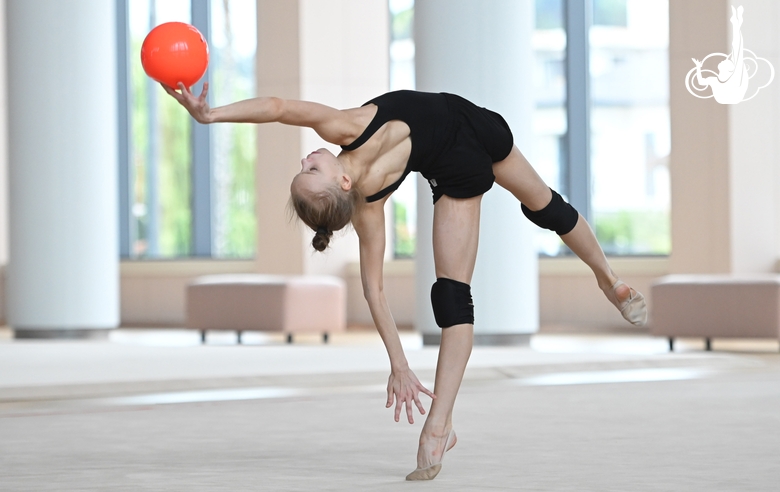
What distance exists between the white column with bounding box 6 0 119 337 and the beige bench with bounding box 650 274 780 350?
440 centimetres

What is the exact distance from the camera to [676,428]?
385cm

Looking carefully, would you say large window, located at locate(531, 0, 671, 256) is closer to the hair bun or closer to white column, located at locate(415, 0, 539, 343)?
white column, located at locate(415, 0, 539, 343)

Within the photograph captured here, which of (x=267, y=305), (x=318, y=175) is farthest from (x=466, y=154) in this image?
(x=267, y=305)

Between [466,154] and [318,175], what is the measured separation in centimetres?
46

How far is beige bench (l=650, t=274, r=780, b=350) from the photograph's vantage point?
7.62m

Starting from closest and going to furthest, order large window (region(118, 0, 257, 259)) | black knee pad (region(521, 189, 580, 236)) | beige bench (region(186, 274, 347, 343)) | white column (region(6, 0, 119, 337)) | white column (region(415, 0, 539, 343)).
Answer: black knee pad (region(521, 189, 580, 236))
white column (region(415, 0, 539, 343))
beige bench (region(186, 274, 347, 343))
white column (region(6, 0, 119, 337))
large window (region(118, 0, 257, 259))

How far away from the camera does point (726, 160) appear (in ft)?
31.0

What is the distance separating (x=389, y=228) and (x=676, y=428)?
8.54m

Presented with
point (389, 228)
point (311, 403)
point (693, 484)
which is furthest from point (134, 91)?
point (693, 484)

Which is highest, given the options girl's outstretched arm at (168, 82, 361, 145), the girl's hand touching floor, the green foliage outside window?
girl's outstretched arm at (168, 82, 361, 145)

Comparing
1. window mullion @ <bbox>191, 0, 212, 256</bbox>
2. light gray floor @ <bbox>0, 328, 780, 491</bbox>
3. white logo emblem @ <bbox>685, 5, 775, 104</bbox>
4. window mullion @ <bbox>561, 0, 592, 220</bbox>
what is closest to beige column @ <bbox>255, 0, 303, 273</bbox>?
window mullion @ <bbox>191, 0, 212, 256</bbox>

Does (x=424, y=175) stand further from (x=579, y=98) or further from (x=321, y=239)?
(x=579, y=98)

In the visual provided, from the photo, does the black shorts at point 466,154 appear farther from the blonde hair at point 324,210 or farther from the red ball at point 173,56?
the red ball at point 173,56

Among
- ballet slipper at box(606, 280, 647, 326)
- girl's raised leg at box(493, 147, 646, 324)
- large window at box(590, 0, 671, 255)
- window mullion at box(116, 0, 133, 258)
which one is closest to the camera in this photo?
girl's raised leg at box(493, 147, 646, 324)
